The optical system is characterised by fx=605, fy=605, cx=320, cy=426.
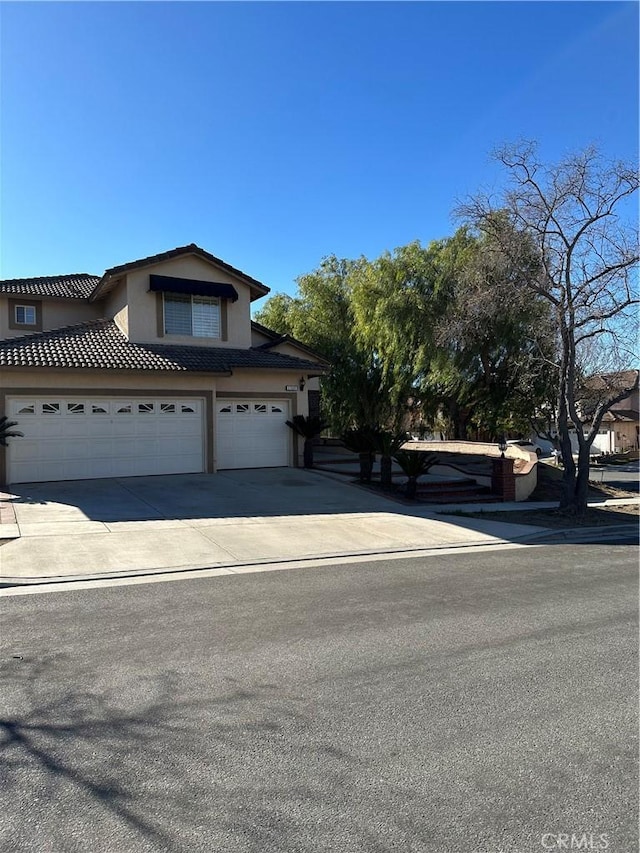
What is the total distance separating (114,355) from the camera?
17719 mm

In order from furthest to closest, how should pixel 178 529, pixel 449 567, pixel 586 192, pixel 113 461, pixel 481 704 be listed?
pixel 113 461
pixel 586 192
pixel 178 529
pixel 449 567
pixel 481 704

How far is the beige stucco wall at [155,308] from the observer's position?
19.5m

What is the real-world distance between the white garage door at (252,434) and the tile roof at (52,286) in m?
7.99

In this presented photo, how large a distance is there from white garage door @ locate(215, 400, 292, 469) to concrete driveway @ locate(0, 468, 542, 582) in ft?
8.81

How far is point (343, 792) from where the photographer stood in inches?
129

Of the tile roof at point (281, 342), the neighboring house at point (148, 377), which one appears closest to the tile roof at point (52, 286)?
the neighboring house at point (148, 377)

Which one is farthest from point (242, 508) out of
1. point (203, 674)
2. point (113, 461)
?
point (203, 674)

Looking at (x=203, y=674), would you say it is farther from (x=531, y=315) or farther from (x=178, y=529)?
(x=531, y=315)

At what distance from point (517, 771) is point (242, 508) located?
10.3 m

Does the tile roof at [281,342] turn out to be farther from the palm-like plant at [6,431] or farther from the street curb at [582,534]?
the street curb at [582,534]

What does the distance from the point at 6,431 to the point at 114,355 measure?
12.0ft

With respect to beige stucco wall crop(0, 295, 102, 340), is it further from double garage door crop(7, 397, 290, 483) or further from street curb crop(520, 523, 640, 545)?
street curb crop(520, 523, 640, 545)

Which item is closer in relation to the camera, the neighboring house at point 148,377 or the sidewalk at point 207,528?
the sidewalk at point 207,528

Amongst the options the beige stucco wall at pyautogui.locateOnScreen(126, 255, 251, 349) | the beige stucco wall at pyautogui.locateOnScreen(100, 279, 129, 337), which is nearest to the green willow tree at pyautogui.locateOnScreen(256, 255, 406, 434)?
the beige stucco wall at pyautogui.locateOnScreen(126, 255, 251, 349)
